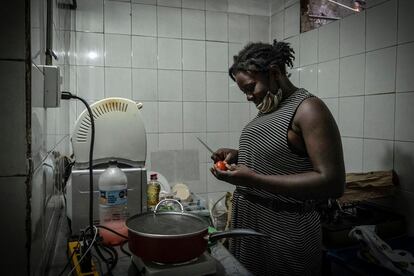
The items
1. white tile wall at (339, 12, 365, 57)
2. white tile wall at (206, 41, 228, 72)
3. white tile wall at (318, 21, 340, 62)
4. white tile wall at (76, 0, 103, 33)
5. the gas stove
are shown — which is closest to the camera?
the gas stove

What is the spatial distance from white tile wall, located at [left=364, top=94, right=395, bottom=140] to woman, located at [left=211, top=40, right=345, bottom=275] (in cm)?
78

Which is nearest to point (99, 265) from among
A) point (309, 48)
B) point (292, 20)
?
point (309, 48)

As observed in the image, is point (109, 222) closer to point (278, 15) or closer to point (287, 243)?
point (287, 243)

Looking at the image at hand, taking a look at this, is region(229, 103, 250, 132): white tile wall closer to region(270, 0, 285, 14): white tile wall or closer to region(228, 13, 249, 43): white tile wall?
region(228, 13, 249, 43): white tile wall

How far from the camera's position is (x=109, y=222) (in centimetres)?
105

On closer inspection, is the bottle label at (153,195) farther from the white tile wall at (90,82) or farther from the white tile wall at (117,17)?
the white tile wall at (117,17)

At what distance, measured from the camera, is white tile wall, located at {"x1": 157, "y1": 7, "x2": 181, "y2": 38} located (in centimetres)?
251

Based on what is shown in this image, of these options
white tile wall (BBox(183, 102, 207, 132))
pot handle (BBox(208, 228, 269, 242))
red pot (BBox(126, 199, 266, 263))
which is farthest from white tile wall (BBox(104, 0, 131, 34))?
pot handle (BBox(208, 228, 269, 242))

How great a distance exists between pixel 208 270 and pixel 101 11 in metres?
2.16

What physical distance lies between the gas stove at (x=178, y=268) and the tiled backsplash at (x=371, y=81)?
1394 millimetres

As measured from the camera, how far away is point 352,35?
2.04 m

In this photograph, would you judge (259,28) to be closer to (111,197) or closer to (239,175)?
(239,175)

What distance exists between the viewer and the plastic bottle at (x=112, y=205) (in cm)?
103

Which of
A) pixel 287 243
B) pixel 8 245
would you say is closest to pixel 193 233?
pixel 8 245
